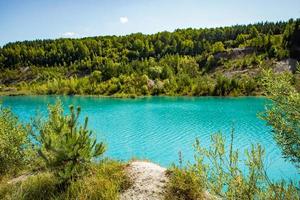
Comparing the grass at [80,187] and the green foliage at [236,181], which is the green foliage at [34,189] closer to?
the grass at [80,187]

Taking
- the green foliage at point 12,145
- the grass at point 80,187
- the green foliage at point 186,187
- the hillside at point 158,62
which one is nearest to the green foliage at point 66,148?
the grass at point 80,187

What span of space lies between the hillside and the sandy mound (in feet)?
171

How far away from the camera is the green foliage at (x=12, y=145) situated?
40.6ft

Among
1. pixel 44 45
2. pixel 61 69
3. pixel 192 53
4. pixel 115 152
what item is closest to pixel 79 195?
pixel 115 152

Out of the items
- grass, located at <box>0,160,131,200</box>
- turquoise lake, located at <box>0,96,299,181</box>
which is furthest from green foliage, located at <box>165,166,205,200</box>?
turquoise lake, located at <box>0,96,299,181</box>

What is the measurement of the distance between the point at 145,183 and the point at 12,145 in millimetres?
7121

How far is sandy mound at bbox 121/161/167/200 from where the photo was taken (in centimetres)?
827

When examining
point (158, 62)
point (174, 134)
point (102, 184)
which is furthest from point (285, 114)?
point (158, 62)

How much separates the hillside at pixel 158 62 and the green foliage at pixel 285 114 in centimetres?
5287

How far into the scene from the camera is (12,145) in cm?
1267

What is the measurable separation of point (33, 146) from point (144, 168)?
21.6 ft

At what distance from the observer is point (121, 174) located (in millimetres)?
9344

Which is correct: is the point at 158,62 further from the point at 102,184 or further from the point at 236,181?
the point at 236,181

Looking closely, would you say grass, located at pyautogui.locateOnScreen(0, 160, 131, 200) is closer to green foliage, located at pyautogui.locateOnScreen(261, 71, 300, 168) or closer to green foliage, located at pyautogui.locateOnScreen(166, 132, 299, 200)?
green foliage, located at pyautogui.locateOnScreen(166, 132, 299, 200)
